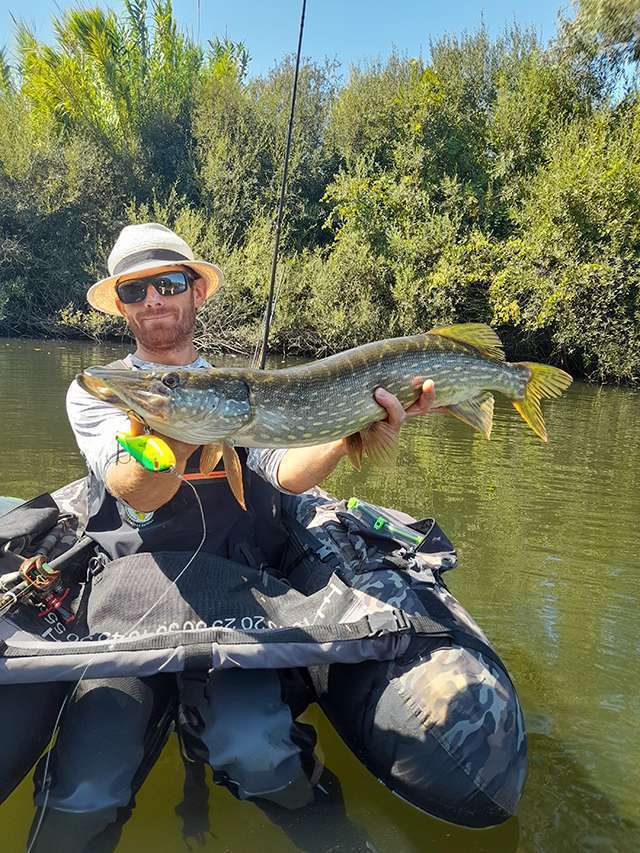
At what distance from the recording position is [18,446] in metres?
7.11

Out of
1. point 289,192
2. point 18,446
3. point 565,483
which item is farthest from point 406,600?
point 289,192

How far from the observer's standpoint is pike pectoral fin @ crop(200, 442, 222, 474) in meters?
2.24

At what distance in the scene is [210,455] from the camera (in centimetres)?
225

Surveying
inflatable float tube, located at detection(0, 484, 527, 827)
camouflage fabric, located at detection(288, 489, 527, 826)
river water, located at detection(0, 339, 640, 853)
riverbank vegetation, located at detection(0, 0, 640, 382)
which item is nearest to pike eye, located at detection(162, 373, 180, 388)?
inflatable float tube, located at detection(0, 484, 527, 827)

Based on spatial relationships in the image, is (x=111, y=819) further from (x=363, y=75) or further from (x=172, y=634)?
(x=363, y=75)

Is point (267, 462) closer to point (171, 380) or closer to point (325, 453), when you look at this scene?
point (325, 453)

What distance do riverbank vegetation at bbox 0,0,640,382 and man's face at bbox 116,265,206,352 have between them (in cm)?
1398

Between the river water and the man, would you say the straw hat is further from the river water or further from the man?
the river water

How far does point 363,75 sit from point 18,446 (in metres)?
20.0

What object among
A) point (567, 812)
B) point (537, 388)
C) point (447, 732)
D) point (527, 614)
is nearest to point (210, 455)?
point (447, 732)

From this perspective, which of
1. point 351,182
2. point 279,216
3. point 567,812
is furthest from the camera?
point 351,182

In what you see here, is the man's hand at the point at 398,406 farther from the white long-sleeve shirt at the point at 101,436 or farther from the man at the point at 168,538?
the white long-sleeve shirt at the point at 101,436

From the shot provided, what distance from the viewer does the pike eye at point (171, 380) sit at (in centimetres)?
212

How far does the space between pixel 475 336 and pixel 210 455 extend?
1169 millimetres
